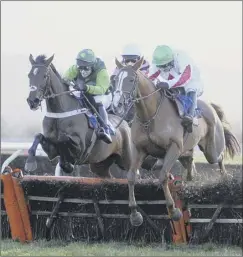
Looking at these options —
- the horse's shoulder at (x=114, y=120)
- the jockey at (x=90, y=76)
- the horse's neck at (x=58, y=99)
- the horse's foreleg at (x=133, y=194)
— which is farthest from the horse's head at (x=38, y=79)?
the horse's shoulder at (x=114, y=120)

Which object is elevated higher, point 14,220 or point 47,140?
point 47,140

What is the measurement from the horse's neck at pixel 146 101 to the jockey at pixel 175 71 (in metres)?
0.24

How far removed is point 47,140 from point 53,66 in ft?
2.96

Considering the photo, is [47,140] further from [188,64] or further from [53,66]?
[188,64]

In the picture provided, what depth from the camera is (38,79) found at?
9.12m

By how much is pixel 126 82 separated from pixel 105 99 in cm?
205

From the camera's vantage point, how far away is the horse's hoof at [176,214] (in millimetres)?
8195

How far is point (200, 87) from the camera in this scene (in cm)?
952

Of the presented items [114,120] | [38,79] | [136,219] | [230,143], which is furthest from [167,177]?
[230,143]

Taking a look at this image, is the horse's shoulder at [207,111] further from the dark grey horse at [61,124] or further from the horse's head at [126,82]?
the horse's head at [126,82]

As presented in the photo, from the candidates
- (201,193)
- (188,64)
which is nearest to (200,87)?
(188,64)

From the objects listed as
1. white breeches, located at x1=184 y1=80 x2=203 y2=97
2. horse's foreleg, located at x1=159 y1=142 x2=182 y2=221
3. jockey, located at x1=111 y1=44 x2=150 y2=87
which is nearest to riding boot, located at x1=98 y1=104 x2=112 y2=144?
jockey, located at x1=111 y1=44 x2=150 y2=87

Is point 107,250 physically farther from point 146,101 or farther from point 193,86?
point 193,86

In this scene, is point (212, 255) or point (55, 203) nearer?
point (212, 255)
